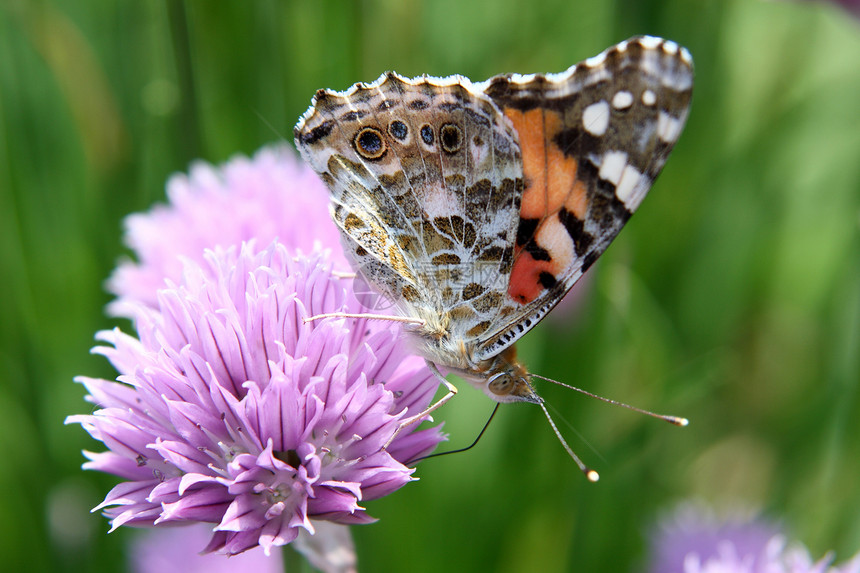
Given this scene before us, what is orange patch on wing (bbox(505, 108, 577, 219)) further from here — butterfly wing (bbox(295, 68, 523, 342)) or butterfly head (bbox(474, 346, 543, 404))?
butterfly head (bbox(474, 346, 543, 404))

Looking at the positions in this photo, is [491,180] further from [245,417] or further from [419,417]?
[245,417]

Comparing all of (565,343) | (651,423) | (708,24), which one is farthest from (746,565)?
(708,24)

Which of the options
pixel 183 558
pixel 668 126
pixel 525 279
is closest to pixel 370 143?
pixel 525 279

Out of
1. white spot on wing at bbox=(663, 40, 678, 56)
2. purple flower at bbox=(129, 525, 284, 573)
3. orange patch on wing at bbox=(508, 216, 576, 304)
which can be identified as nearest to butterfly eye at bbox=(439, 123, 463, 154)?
orange patch on wing at bbox=(508, 216, 576, 304)

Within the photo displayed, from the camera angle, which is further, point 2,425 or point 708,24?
point 708,24

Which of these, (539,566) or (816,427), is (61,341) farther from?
(816,427)

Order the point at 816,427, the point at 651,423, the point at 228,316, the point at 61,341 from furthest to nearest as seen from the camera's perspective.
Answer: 1. the point at 61,341
2. the point at 816,427
3. the point at 651,423
4. the point at 228,316

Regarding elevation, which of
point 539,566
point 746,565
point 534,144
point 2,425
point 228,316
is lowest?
point 746,565
